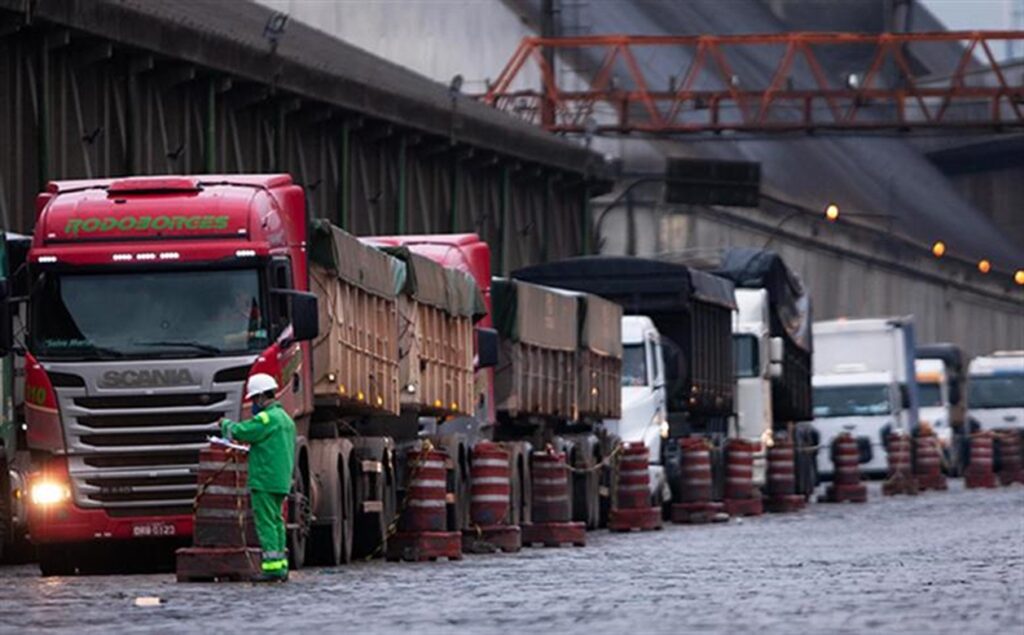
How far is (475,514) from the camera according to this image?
1284 inches

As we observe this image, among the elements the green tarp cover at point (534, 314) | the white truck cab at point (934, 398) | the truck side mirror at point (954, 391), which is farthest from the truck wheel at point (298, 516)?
the truck side mirror at point (954, 391)

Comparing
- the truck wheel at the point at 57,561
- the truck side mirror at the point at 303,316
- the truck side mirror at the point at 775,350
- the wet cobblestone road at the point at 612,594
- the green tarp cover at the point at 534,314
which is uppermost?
the truck side mirror at the point at 775,350

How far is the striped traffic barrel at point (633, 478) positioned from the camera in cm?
4181

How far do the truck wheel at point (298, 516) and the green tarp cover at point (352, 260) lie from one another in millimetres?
1948

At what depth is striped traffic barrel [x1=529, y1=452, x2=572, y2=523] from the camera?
1420 inches

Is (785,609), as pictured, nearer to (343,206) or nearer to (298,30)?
(343,206)

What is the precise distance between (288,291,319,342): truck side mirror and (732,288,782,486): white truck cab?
26479 mm

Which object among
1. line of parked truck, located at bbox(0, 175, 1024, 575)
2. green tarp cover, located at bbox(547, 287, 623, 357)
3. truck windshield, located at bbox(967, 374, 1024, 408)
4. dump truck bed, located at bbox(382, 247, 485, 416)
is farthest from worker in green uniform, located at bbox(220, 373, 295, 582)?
truck windshield, located at bbox(967, 374, 1024, 408)

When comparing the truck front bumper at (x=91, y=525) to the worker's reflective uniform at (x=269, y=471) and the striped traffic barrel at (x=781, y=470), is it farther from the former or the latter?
the striped traffic barrel at (x=781, y=470)

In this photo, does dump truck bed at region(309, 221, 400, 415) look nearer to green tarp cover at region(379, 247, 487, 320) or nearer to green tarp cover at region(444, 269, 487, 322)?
green tarp cover at region(379, 247, 487, 320)

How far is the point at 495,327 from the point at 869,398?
29937 millimetres

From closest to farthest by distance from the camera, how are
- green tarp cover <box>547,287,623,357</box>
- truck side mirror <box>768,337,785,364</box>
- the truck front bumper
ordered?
the truck front bumper → green tarp cover <box>547,287,623,357</box> → truck side mirror <box>768,337,785,364</box>

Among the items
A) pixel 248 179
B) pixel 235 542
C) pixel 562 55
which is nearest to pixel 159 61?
pixel 248 179

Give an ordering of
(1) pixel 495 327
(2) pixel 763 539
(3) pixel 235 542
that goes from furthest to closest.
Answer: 1. (1) pixel 495 327
2. (2) pixel 763 539
3. (3) pixel 235 542
